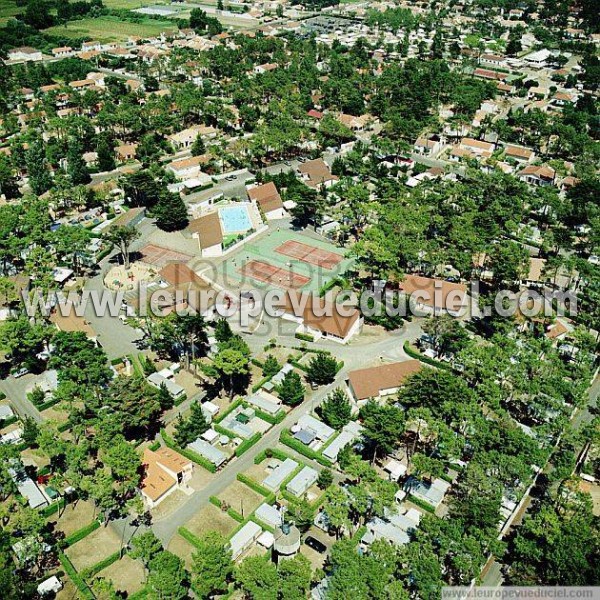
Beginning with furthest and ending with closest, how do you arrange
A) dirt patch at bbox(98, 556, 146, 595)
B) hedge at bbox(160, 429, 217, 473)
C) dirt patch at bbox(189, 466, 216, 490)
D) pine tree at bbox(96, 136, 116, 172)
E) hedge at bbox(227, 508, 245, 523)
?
pine tree at bbox(96, 136, 116, 172), hedge at bbox(160, 429, 217, 473), dirt patch at bbox(189, 466, 216, 490), hedge at bbox(227, 508, 245, 523), dirt patch at bbox(98, 556, 146, 595)

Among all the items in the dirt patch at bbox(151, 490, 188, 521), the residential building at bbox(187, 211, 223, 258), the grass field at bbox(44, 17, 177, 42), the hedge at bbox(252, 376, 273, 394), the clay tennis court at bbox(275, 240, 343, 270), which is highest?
the grass field at bbox(44, 17, 177, 42)

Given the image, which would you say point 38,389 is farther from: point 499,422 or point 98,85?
point 98,85

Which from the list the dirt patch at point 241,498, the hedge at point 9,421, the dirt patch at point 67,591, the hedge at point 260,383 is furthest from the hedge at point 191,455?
the hedge at point 9,421

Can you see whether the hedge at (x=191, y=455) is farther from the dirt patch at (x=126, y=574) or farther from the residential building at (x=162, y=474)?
the dirt patch at (x=126, y=574)

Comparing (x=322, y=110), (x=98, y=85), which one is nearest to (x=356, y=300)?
(x=322, y=110)

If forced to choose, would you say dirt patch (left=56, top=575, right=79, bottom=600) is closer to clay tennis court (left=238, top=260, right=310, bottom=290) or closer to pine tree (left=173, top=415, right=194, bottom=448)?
pine tree (left=173, top=415, right=194, bottom=448)

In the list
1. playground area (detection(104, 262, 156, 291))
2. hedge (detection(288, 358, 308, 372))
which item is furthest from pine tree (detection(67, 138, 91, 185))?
hedge (detection(288, 358, 308, 372))
